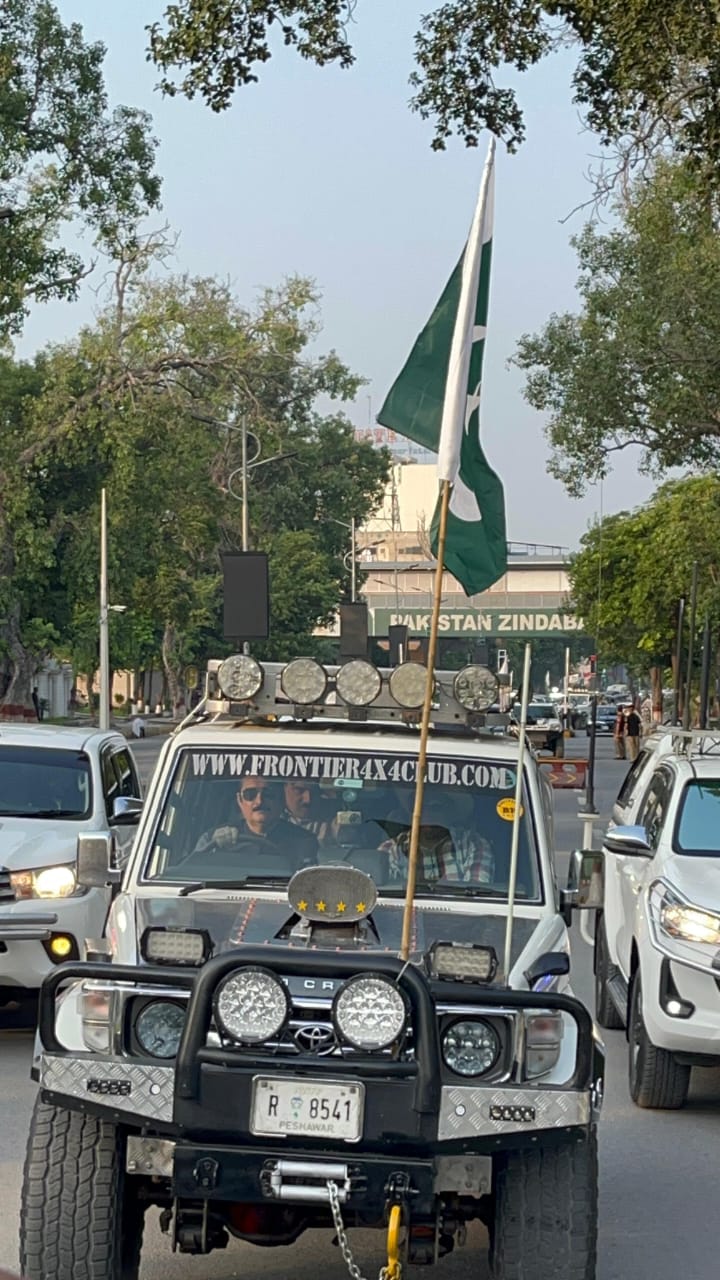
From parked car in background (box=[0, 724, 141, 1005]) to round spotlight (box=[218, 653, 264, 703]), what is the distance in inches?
71.0

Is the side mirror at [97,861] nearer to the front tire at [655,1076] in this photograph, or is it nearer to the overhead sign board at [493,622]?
the front tire at [655,1076]

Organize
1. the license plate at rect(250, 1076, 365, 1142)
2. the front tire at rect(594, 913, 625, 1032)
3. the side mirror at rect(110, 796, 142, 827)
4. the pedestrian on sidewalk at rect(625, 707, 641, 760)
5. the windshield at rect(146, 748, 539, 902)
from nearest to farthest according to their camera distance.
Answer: the license plate at rect(250, 1076, 365, 1142)
the windshield at rect(146, 748, 539, 902)
the side mirror at rect(110, 796, 142, 827)
the front tire at rect(594, 913, 625, 1032)
the pedestrian on sidewalk at rect(625, 707, 641, 760)

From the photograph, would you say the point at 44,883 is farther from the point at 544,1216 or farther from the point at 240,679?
the point at 544,1216

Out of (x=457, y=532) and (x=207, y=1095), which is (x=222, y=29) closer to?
(x=457, y=532)

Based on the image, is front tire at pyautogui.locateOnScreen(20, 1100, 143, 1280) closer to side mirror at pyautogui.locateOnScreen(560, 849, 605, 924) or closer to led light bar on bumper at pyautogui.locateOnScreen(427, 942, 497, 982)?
led light bar on bumper at pyautogui.locateOnScreen(427, 942, 497, 982)

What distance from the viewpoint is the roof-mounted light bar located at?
24.5ft

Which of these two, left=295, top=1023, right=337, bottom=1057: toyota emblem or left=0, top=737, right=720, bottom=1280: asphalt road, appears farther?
left=0, top=737, right=720, bottom=1280: asphalt road

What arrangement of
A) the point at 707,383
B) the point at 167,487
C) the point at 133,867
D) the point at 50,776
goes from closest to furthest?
the point at 133,867, the point at 50,776, the point at 707,383, the point at 167,487

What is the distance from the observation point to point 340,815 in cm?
687

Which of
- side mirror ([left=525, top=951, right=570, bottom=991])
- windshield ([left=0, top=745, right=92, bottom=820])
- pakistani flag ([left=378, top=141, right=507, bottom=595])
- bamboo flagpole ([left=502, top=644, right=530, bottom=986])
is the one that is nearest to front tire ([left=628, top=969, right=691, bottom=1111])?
bamboo flagpole ([left=502, top=644, right=530, bottom=986])

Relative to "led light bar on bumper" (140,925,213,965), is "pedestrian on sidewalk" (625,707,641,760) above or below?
below

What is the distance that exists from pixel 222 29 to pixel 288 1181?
39.1 ft

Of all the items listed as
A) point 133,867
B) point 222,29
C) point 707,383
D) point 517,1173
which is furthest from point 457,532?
point 707,383

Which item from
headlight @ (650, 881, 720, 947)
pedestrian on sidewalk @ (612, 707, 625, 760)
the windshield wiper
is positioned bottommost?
pedestrian on sidewalk @ (612, 707, 625, 760)
